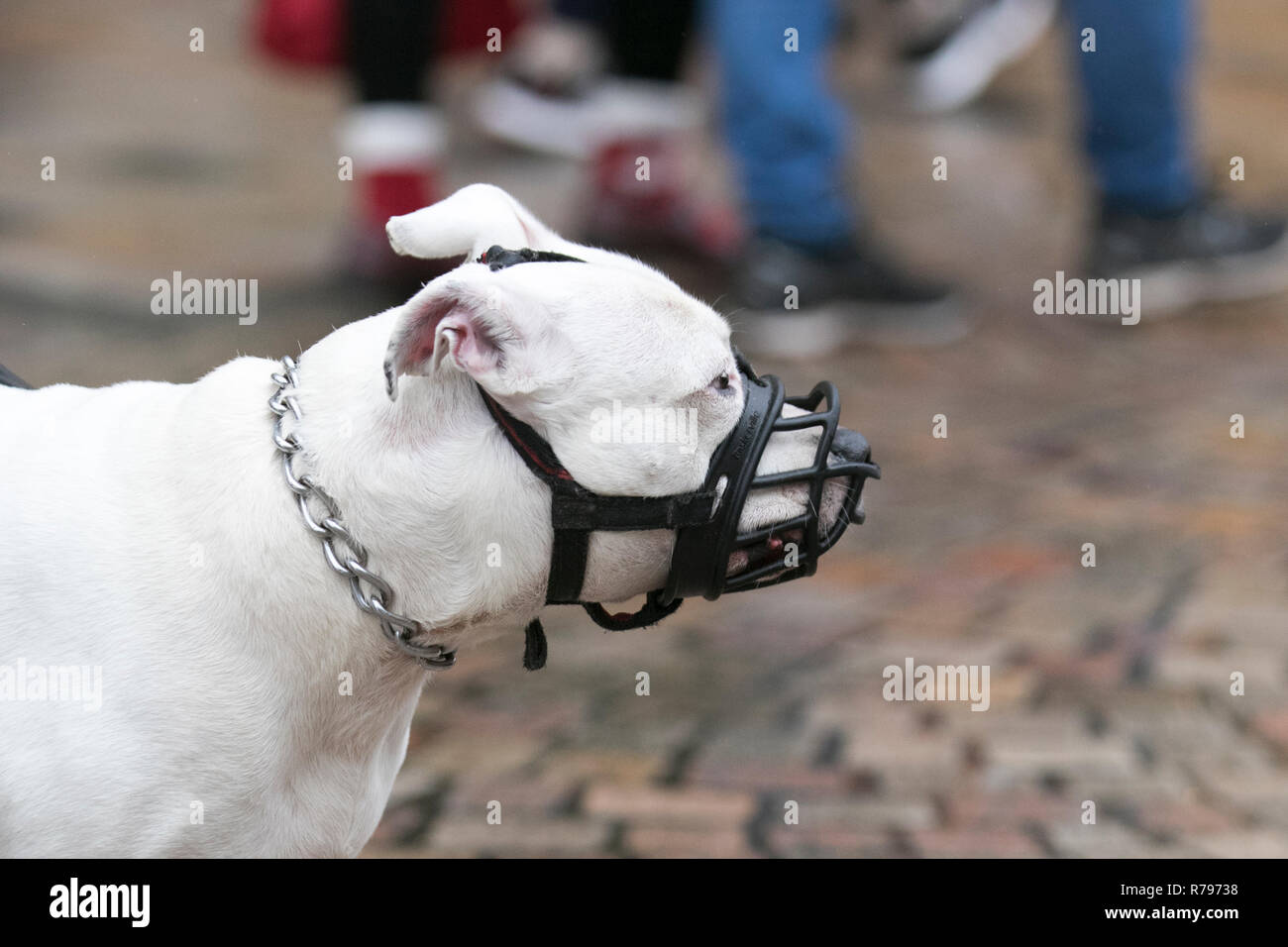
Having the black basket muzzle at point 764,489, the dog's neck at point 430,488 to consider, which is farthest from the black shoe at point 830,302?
the dog's neck at point 430,488

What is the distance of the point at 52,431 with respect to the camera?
2.26 meters

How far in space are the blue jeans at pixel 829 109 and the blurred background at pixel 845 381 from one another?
0.38 ft

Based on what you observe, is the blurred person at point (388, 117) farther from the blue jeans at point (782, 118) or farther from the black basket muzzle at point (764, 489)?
the black basket muzzle at point (764, 489)

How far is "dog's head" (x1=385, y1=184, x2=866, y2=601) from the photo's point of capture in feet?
6.73

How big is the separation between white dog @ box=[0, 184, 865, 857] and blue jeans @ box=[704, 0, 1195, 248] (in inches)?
137

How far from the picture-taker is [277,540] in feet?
7.07

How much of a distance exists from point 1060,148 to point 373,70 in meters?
4.32

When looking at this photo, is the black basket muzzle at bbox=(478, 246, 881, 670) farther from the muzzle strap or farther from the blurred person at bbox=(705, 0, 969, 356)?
the blurred person at bbox=(705, 0, 969, 356)

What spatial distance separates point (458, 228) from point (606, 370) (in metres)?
0.43

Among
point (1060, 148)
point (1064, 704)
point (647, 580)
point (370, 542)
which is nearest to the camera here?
point (370, 542)

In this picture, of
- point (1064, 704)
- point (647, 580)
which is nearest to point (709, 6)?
point (1064, 704)

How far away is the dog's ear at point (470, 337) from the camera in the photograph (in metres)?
2.00
